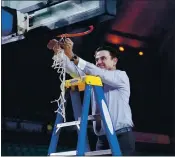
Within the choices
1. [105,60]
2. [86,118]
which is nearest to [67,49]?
[105,60]

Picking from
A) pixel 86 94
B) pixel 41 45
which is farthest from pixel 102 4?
pixel 86 94

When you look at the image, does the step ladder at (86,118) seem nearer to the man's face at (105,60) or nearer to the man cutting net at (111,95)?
the man cutting net at (111,95)

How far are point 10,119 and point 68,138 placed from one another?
20.6 inches

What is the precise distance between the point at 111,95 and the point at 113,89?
39 millimetres

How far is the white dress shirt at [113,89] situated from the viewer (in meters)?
2.47

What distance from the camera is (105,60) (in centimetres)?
272

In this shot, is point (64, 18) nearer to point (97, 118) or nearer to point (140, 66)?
point (140, 66)

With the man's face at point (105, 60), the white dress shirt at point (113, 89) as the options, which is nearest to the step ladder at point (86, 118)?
the white dress shirt at point (113, 89)

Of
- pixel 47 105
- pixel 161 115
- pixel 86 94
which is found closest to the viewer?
pixel 86 94

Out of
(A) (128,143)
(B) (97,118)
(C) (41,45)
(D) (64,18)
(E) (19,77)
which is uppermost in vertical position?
(D) (64,18)

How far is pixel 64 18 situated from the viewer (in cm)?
341

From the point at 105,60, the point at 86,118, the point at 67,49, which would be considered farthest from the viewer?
the point at 105,60

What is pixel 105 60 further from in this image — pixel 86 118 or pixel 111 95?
pixel 86 118

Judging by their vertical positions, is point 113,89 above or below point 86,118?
above
